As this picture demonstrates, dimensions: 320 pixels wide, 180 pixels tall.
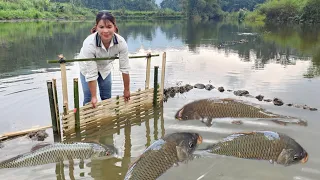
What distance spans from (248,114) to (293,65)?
8.67 meters

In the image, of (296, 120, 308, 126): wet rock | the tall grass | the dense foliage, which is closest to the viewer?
(296, 120, 308, 126): wet rock

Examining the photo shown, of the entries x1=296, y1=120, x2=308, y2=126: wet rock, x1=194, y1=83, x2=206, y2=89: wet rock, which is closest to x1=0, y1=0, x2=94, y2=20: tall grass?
x1=194, y1=83, x2=206, y2=89: wet rock

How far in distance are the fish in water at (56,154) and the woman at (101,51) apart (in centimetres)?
116

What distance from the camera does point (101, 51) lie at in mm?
5672

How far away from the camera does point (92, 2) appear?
105 m

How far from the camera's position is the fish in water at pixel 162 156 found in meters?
4.15

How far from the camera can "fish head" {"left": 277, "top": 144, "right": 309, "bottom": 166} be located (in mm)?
4770

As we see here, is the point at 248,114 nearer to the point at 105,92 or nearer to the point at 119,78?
the point at 105,92

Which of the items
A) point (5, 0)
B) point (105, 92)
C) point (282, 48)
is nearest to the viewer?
point (105, 92)

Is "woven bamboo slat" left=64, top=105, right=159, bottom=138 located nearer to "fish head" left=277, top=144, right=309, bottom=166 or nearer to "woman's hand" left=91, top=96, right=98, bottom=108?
"woman's hand" left=91, top=96, right=98, bottom=108

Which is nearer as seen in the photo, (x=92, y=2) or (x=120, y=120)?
(x=120, y=120)

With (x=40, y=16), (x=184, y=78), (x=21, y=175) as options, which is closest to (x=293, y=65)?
(x=184, y=78)

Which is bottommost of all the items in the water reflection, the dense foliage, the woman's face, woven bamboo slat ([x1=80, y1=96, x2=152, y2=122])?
the water reflection

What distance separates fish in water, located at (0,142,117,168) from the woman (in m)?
1.16
